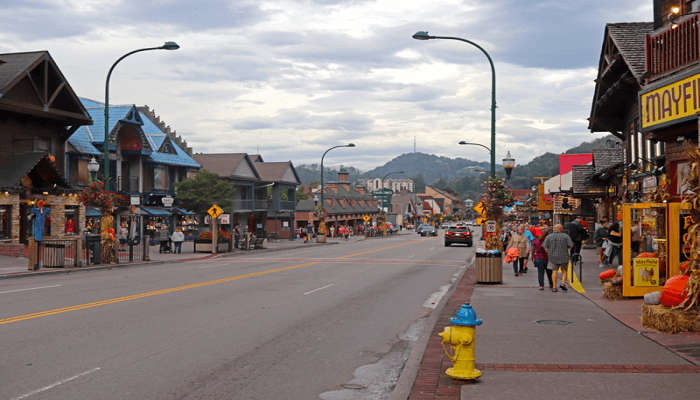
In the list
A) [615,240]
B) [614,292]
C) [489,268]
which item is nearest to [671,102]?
[614,292]

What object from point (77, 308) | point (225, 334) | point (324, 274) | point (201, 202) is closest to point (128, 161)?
point (201, 202)

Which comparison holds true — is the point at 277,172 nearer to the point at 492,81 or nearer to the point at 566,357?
the point at 492,81

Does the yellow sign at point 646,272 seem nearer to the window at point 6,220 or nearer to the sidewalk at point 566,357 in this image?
the sidewalk at point 566,357

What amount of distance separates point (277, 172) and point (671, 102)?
66047 mm

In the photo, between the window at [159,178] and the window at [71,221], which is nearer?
the window at [71,221]

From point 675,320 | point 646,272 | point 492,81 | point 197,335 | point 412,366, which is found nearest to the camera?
point 412,366

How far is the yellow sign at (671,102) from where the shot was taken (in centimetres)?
1112

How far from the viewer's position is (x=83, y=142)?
4291cm

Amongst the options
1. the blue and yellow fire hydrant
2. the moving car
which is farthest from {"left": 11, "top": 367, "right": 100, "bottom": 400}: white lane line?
the moving car

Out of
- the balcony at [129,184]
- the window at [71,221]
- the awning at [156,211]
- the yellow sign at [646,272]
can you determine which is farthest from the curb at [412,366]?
the awning at [156,211]

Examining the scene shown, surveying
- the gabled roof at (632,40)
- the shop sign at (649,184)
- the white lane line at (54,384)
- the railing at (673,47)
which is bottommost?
the white lane line at (54,384)

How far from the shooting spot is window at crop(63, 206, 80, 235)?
127 feet

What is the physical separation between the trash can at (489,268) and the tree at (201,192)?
36.6 metres

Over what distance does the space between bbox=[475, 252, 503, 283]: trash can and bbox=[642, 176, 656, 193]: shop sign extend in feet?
20.1
